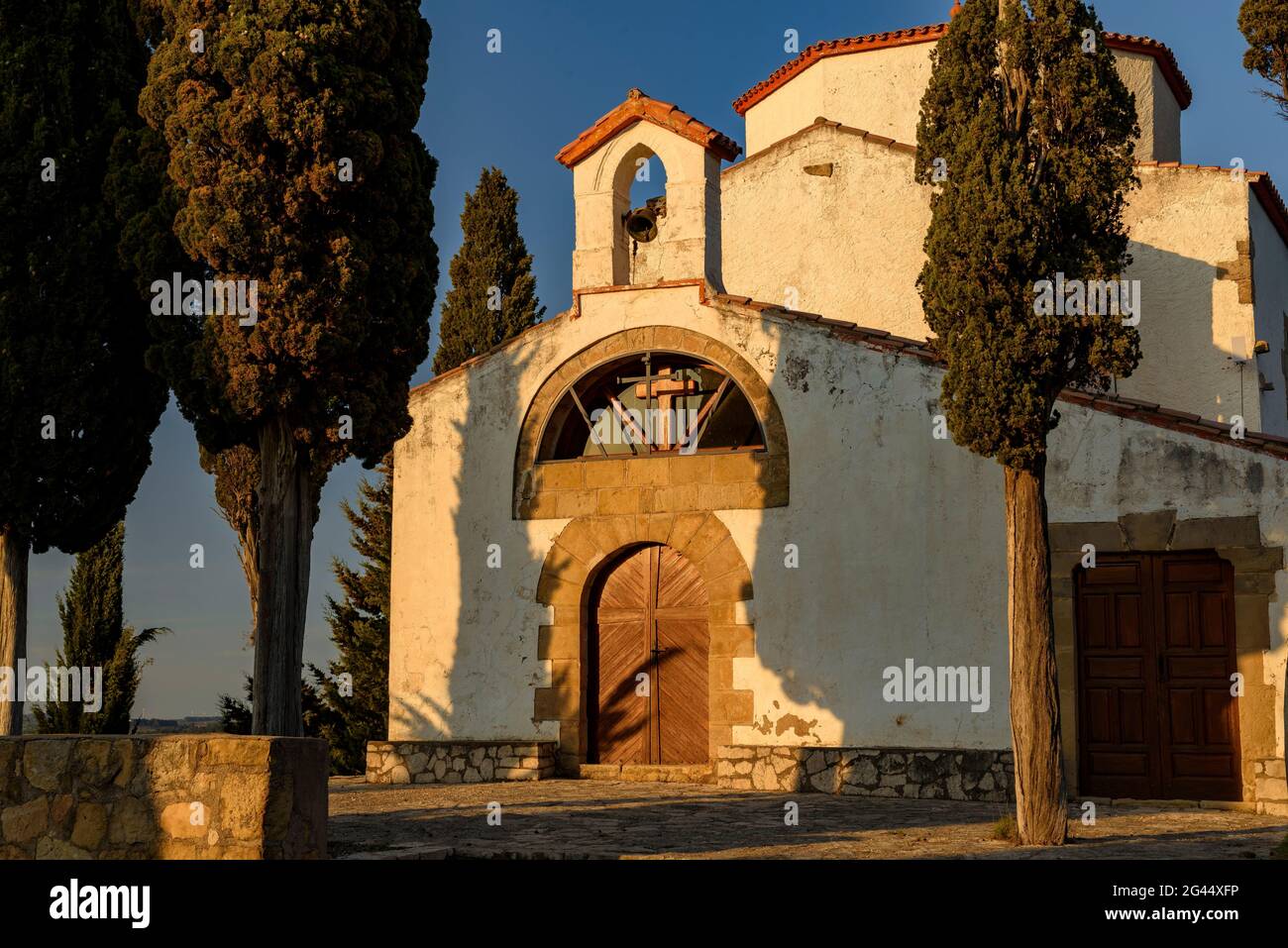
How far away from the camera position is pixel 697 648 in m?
14.4

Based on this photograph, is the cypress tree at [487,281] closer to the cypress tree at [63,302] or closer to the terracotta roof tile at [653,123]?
the terracotta roof tile at [653,123]

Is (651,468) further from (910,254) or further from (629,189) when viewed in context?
(910,254)

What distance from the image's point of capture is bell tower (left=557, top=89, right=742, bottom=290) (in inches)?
573

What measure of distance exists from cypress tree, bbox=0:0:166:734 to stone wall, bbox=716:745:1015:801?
6.45 metres

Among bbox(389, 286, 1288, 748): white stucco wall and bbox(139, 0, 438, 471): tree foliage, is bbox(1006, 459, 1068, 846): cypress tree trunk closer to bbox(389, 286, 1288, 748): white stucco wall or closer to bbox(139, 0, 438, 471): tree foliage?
bbox(389, 286, 1288, 748): white stucco wall

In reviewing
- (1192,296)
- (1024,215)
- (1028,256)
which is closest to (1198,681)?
(1028,256)

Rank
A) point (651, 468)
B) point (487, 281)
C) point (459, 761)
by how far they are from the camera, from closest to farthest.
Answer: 1. point (651, 468)
2. point (459, 761)
3. point (487, 281)

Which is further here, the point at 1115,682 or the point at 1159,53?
the point at 1159,53

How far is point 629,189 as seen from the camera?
1526cm

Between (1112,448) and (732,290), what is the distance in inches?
285

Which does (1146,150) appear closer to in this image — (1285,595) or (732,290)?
(732,290)

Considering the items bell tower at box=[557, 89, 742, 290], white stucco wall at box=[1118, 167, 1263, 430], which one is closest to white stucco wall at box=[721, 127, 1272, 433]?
white stucco wall at box=[1118, 167, 1263, 430]

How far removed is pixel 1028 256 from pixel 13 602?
8.64 metres

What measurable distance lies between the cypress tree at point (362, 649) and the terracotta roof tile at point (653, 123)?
745 centimetres
